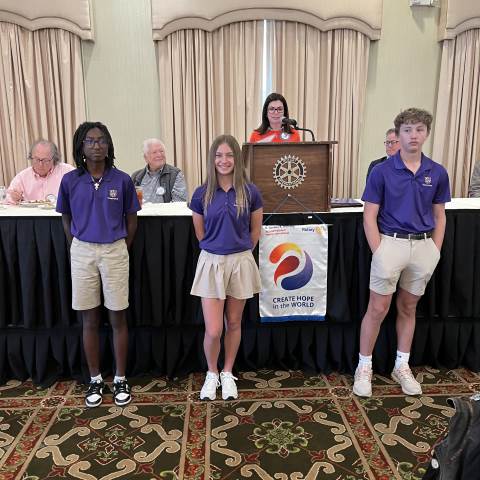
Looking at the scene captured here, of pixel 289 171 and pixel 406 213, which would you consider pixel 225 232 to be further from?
pixel 406 213

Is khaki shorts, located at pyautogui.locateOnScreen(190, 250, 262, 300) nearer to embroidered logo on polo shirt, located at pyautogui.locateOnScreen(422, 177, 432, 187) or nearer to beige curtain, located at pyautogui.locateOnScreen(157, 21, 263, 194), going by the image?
embroidered logo on polo shirt, located at pyautogui.locateOnScreen(422, 177, 432, 187)

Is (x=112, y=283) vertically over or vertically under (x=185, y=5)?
under

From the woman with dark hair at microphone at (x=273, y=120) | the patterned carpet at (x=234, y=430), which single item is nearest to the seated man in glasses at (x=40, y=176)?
the patterned carpet at (x=234, y=430)

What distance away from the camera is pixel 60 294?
8.03 feet

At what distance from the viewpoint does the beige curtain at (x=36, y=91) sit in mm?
4285

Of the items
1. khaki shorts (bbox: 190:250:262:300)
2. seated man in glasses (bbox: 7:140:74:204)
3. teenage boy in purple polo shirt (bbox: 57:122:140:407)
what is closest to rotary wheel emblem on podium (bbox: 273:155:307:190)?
khaki shorts (bbox: 190:250:262:300)

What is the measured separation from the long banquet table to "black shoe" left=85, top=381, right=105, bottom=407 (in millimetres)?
199

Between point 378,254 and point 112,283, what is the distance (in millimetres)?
1349

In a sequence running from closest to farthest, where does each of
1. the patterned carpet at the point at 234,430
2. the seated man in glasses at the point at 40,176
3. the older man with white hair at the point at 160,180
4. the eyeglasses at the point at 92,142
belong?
the patterned carpet at the point at 234,430 → the eyeglasses at the point at 92,142 → the seated man in glasses at the point at 40,176 → the older man with white hair at the point at 160,180

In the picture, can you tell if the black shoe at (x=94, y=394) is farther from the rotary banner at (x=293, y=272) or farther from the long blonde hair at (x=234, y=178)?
the long blonde hair at (x=234, y=178)

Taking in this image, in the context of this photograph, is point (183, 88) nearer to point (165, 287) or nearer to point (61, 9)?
point (61, 9)

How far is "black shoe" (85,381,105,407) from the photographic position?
2.26 meters

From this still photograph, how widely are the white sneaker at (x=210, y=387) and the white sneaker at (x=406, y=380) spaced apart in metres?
1.01

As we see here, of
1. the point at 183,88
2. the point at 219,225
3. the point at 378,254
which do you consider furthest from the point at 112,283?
the point at 183,88
